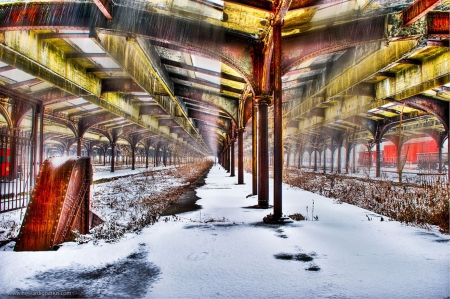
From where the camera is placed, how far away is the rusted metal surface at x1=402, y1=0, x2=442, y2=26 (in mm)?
4824

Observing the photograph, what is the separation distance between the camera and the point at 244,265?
3.37 metres

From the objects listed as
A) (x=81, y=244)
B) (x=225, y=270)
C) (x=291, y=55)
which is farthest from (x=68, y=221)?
(x=291, y=55)

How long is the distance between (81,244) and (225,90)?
9.73 m

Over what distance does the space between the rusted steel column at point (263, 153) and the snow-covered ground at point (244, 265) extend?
231cm

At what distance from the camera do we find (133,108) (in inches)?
707

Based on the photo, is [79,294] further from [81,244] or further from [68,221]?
[68,221]

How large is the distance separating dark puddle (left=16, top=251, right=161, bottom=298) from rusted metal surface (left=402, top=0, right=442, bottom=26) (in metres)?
6.26

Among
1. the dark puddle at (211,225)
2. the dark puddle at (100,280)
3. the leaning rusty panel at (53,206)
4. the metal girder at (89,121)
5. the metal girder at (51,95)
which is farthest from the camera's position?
the metal girder at (89,121)

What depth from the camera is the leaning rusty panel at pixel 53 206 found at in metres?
3.82

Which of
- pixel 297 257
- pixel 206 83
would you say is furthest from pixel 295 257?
pixel 206 83

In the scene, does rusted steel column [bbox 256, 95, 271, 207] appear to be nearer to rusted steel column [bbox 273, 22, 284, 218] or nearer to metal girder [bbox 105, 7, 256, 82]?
metal girder [bbox 105, 7, 256, 82]

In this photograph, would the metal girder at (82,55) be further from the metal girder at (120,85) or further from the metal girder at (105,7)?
the metal girder at (105,7)

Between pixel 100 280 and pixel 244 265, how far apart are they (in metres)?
1.70

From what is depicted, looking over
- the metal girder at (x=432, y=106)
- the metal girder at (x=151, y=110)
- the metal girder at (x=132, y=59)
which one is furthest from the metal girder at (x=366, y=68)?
the metal girder at (x=151, y=110)
